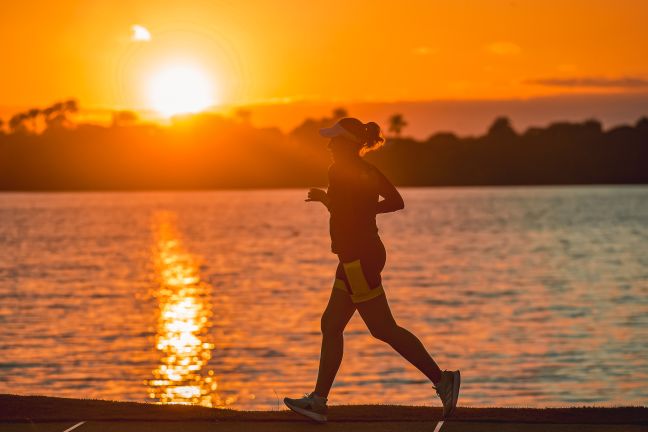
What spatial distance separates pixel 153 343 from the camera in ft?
A: 95.0

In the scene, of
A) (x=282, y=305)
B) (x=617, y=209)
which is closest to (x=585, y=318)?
(x=282, y=305)

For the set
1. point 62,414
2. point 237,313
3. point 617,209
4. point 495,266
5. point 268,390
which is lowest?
point 62,414

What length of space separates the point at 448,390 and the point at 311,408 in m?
0.96

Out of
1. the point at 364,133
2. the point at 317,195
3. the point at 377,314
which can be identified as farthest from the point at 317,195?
the point at 377,314

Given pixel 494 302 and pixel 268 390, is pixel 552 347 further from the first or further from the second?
pixel 494 302

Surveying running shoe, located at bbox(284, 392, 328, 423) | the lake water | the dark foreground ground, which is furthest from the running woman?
the lake water

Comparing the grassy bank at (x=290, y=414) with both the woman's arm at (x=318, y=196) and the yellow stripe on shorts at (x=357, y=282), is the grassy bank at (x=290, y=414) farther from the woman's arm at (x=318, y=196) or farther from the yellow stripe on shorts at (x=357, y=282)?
the woman's arm at (x=318, y=196)

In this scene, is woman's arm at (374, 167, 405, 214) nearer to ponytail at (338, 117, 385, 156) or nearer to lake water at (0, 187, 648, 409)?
ponytail at (338, 117, 385, 156)

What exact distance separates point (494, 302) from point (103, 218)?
10750 centimetres

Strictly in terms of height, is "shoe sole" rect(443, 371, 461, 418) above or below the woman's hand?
below

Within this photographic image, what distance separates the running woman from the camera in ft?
29.0

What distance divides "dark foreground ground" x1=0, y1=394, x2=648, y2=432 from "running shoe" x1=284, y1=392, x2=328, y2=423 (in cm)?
7

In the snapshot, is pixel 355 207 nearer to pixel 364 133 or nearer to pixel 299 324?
pixel 364 133

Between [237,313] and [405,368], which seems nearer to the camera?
[405,368]
